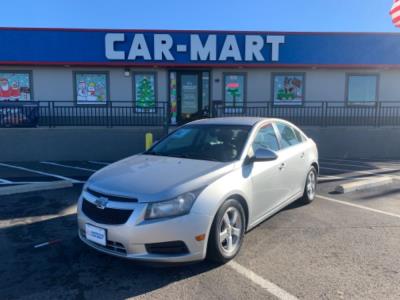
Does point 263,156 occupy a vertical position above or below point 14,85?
below

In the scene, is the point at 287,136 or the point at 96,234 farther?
the point at 287,136

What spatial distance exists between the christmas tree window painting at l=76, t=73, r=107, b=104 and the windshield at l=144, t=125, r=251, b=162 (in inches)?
378

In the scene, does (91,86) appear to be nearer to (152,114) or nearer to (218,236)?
(152,114)

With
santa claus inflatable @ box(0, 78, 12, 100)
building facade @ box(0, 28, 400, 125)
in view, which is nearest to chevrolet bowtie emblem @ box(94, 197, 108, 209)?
building facade @ box(0, 28, 400, 125)

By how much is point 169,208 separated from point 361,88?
13.7 metres

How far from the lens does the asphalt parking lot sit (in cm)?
315

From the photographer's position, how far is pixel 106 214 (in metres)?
3.40

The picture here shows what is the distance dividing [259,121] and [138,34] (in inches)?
377

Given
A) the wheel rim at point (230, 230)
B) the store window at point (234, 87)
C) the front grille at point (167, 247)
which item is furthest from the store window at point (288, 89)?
the front grille at point (167, 247)

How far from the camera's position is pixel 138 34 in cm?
1291

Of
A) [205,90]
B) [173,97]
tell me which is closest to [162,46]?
[173,97]

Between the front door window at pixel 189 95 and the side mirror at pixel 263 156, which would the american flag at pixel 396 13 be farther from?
the side mirror at pixel 263 156

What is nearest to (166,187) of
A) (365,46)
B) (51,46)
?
(51,46)

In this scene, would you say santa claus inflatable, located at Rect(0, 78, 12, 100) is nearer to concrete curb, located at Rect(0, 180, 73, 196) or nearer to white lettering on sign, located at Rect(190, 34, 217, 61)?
white lettering on sign, located at Rect(190, 34, 217, 61)
